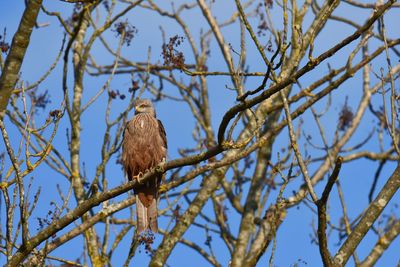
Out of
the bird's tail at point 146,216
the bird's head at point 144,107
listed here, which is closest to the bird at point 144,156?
the bird's tail at point 146,216

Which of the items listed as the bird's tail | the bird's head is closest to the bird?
the bird's tail

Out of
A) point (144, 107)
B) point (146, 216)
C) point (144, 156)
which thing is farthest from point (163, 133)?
point (146, 216)

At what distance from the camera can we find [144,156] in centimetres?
902

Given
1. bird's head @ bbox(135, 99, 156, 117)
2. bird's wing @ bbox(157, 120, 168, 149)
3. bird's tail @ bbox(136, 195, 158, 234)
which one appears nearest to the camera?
bird's tail @ bbox(136, 195, 158, 234)

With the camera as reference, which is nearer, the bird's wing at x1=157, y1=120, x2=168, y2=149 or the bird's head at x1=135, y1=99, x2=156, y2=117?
the bird's wing at x1=157, y1=120, x2=168, y2=149

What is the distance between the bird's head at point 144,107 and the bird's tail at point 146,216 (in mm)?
1821

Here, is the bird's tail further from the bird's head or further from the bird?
the bird's head

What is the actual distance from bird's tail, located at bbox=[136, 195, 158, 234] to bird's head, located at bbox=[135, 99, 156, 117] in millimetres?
1821

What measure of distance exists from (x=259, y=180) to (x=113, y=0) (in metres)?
3.97

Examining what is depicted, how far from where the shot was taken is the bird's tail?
859cm

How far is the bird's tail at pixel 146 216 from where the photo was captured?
859 centimetres

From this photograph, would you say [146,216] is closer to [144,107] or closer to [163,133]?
[163,133]

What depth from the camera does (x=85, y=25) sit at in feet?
40.9

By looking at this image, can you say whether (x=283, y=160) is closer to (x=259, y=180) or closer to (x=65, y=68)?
(x=259, y=180)
